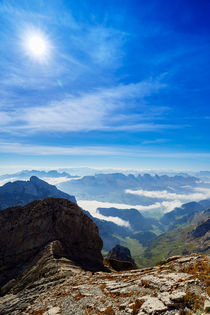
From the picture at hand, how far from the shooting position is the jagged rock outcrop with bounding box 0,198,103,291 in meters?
48.3

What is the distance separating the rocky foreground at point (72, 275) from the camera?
562 inches

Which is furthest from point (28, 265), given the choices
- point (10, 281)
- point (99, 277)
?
point (99, 277)

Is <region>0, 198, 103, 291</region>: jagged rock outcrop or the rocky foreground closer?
the rocky foreground

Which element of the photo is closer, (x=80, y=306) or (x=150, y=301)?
(x=150, y=301)

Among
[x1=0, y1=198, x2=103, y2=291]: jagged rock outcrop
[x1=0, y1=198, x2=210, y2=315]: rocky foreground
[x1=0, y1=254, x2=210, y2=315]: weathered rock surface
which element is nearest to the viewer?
[x1=0, y1=254, x2=210, y2=315]: weathered rock surface

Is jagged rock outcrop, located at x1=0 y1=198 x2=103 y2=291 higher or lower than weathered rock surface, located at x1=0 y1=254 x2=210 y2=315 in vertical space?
lower

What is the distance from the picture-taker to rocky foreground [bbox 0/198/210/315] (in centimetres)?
1428

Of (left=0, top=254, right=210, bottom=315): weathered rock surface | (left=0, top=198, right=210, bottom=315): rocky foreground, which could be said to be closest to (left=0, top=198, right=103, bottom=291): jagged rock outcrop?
(left=0, top=198, right=210, bottom=315): rocky foreground

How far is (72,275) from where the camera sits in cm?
3219

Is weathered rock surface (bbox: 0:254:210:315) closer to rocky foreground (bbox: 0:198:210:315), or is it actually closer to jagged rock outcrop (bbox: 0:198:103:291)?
rocky foreground (bbox: 0:198:210:315)

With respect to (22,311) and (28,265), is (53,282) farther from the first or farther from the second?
(28,265)

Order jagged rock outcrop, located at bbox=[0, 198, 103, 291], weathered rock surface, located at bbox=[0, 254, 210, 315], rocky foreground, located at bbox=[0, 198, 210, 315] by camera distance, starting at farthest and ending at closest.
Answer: jagged rock outcrop, located at bbox=[0, 198, 103, 291]
rocky foreground, located at bbox=[0, 198, 210, 315]
weathered rock surface, located at bbox=[0, 254, 210, 315]

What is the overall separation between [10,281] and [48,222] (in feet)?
59.9

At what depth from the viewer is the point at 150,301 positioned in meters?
13.8
